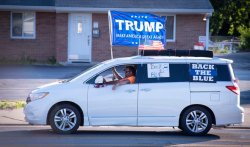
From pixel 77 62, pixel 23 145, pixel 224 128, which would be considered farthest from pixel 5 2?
pixel 23 145

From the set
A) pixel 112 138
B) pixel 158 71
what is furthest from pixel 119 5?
pixel 112 138

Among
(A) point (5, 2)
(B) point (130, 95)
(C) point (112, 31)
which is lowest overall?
(B) point (130, 95)

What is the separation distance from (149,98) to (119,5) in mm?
17570

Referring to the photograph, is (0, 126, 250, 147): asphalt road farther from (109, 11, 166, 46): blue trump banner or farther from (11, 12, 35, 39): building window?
(11, 12, 35, 39): building window

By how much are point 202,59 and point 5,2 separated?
737 inches

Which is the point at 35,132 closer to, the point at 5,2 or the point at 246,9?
the point at 5,2

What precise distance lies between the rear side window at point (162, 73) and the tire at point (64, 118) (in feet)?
5.06

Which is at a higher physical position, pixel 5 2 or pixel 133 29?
pixel 5 2

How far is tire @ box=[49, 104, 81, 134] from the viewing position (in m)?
12.4

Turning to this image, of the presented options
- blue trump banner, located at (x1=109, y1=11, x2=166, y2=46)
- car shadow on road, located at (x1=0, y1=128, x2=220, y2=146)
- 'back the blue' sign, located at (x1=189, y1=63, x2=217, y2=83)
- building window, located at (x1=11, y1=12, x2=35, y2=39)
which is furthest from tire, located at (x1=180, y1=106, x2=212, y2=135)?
building window, located at (x1=11, y1=12, x2=35, y2=39)

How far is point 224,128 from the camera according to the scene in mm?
14500

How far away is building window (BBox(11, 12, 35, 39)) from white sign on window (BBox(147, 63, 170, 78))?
60.1 feet

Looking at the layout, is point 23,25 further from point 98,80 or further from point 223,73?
point 223,73

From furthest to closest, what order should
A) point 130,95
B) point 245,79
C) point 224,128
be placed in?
point 245,79
point 224,128
point 130,95
